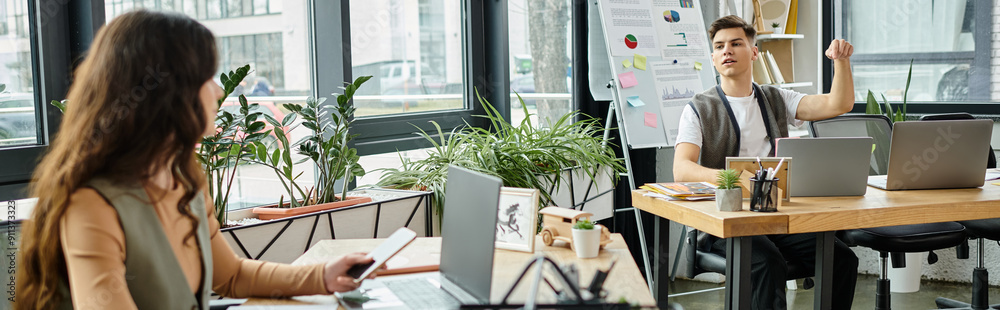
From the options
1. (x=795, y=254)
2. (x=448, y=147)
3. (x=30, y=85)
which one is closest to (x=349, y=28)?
(x=448, y=147)

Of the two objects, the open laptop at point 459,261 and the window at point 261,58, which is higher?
the window at point 261,58

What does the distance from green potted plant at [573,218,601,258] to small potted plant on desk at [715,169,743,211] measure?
1.72ft

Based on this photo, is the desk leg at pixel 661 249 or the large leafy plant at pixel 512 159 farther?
the large leafy plant at pixel 512 159

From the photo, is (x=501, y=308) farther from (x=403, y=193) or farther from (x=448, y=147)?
(x=448, y=147)

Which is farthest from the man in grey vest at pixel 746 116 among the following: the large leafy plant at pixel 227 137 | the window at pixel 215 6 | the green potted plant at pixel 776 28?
the window at pixel 215 6

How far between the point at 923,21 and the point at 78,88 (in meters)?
4.44

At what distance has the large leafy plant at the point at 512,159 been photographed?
3180 millimetres

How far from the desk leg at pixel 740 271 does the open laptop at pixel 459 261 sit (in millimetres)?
931

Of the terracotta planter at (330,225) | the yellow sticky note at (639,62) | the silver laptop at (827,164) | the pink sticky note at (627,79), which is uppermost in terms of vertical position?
the yellow sticky note at (639,62)

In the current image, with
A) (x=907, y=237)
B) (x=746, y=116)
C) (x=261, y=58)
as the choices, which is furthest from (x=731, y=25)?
(x=261, y=58)

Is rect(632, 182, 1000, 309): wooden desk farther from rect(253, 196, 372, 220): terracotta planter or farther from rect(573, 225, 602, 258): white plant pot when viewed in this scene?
rect(253, 196, 372, 220): terracotta planter

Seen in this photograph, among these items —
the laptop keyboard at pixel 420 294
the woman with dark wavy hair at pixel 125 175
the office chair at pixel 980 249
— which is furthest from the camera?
the office chair at pixel 980 249

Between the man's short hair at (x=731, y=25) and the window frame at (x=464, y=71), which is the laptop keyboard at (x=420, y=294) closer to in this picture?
the window frame at (x=464, y=71)

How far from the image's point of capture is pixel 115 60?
127cm
